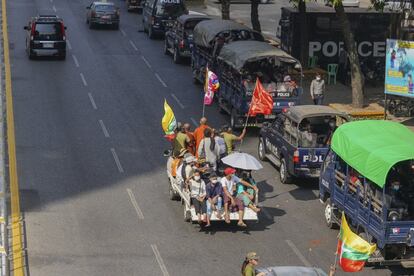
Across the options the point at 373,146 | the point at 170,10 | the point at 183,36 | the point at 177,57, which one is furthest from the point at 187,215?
the point at 170,10

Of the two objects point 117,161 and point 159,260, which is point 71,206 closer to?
point 117,161

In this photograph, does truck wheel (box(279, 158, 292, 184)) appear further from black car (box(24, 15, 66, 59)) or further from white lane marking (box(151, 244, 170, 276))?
black car (box(24, 15, 66, 59))

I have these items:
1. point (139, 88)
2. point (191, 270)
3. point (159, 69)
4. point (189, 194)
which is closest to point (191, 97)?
point (139, 88)

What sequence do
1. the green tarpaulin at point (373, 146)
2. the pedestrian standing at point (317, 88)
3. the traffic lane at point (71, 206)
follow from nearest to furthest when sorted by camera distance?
the green tarpaulin at point (373, 146)
the traffic lane at point (71, 206)
the pedestrian standing at point (317, 88)

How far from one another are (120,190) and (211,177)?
436cm

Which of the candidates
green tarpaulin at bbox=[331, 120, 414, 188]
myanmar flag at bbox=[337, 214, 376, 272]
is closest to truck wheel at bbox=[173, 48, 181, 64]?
green tarpaulin at bbox=[331, 120, 414, 188]

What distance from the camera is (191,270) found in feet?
68.2

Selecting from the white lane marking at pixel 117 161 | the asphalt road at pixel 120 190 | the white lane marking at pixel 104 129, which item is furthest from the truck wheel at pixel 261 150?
the white lane marking at pixel 104 129

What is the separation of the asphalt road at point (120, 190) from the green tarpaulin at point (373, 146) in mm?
2113

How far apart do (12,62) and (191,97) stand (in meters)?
10.3

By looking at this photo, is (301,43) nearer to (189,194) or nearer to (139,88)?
(139,88)

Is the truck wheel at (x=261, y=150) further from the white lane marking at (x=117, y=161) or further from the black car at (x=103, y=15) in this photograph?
the black car at (x=103, y=15)

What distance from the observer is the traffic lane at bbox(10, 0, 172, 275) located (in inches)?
836

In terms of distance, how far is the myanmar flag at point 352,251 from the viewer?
1758 centimetres
